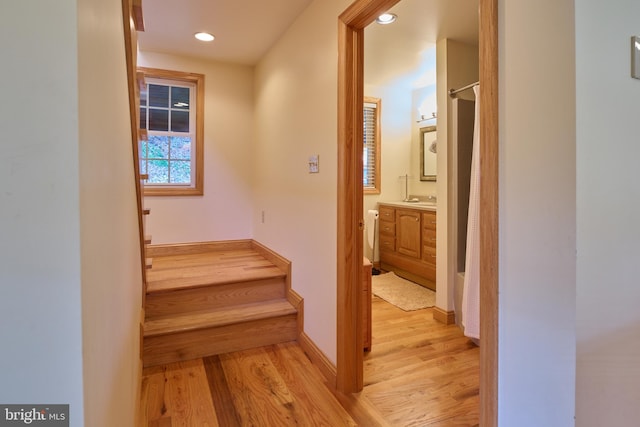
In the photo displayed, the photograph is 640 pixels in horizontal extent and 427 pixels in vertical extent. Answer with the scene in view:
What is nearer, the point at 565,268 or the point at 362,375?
the point at 565,268

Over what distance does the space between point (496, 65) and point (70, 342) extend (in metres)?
1.17

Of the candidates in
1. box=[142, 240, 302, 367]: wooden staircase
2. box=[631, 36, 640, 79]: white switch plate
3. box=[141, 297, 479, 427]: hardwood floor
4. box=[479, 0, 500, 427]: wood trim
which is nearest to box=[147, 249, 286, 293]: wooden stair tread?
box=[142, 240, 302, 367]: wooden staircase

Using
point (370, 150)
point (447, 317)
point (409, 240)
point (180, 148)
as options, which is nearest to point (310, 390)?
point (447, 317)

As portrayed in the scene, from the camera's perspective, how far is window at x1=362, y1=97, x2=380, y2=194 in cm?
439

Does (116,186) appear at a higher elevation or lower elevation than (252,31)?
lower

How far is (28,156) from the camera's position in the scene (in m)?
0.44

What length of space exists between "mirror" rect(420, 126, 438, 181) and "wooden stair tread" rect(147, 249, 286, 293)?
2.36m

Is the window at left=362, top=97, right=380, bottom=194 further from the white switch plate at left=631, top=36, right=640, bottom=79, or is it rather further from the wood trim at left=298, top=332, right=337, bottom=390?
the white switch plate at left=631, top=36, right=640, bottom=79

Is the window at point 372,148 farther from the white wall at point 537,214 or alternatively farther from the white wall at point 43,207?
the white wall at point 43,207

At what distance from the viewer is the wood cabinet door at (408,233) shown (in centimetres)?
379

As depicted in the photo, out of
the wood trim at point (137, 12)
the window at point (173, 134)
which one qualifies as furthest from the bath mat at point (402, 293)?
the wood trim at point (137, 12)

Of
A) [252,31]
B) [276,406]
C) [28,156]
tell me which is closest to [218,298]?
[276,406]

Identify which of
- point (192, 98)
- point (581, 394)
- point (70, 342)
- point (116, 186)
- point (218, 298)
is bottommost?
point (218, 298)

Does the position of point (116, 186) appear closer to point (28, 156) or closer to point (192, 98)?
point (28, 156)
